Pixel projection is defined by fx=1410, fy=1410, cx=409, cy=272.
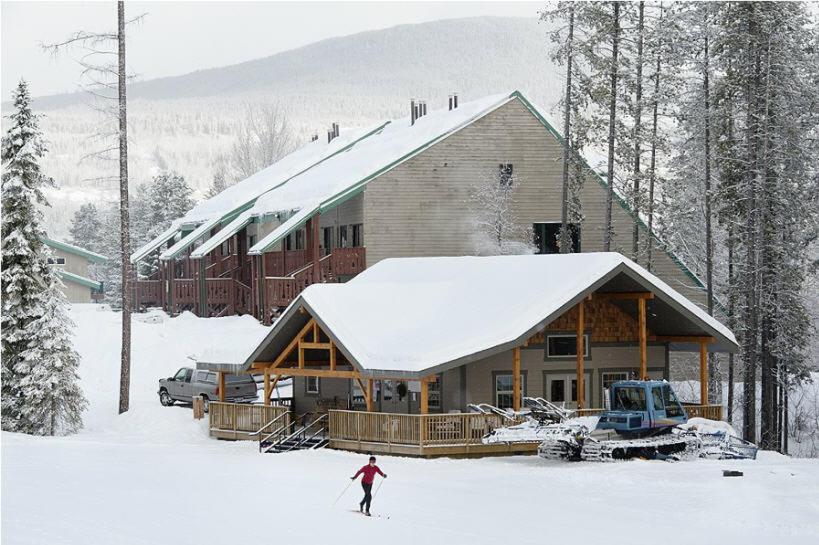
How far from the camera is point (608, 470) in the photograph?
102 ft

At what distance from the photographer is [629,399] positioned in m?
34.2

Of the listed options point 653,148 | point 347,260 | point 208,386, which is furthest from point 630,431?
point 347,260

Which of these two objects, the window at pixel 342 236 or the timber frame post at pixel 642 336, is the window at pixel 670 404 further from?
the window at pixel 342 236

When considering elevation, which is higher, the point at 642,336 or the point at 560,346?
the point at 642,336

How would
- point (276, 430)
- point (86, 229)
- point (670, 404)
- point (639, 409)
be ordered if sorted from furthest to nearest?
point (86, 229)
point (276, 430)
point (670, 404)
point (639, 409)

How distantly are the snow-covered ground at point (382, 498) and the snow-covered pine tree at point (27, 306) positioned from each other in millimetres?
2920

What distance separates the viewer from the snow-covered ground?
23359 millimetres

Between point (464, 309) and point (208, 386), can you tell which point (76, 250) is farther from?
point (464, 309)

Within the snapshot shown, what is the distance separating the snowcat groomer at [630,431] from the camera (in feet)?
107

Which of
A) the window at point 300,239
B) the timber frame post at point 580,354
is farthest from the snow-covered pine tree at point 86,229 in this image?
the timber frame post at point 580,354

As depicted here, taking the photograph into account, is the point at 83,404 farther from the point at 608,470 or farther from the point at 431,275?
the point at 608,470

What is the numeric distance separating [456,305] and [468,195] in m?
18.5

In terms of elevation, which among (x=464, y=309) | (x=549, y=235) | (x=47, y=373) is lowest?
(x=47, y=373)

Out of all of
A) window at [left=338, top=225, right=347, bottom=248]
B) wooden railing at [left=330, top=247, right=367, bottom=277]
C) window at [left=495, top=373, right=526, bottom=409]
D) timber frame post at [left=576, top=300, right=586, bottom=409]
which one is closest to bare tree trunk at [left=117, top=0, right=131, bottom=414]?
wooden railing at [left=330, top=247, right=367, bottom=277]
